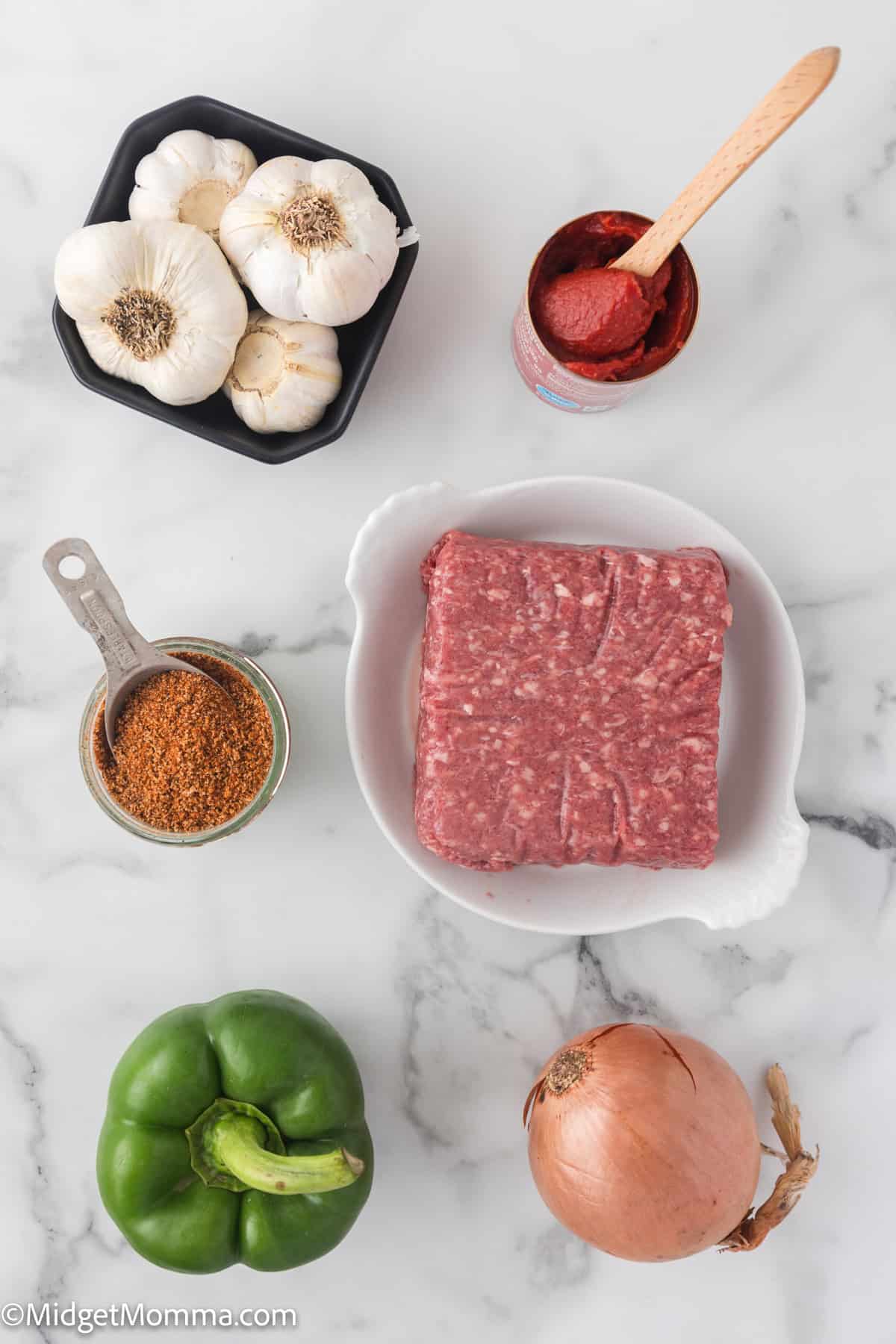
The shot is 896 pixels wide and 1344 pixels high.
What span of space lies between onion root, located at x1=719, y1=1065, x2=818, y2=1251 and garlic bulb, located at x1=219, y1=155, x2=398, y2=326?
134 centimetres

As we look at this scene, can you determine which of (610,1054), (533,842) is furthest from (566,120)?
(610,1054)

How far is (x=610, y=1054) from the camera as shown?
1.45 meters

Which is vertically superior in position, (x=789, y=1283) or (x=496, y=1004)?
(x=496, y=1004)

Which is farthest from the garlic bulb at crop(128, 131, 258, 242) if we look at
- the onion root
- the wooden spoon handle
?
the onion root

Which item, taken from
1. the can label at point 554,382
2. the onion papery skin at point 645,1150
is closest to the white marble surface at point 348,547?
the can label at point 554,382

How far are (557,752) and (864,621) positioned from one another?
0.60 m

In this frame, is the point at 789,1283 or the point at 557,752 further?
the point at 789,1283

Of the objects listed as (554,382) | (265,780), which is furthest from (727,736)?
(265,780)

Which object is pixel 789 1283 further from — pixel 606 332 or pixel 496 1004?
pixel 606 332

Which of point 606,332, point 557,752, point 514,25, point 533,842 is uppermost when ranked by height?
point 514,25

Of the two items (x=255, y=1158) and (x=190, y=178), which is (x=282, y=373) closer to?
(x=190, y=178)

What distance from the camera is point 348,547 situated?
5.26ft

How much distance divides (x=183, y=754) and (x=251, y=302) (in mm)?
655

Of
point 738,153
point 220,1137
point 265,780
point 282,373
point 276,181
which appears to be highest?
point 738,153
